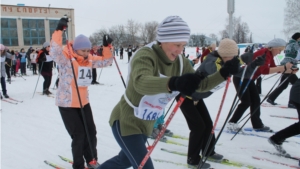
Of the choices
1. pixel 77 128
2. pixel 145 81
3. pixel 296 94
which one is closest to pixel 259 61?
pixel 296 94

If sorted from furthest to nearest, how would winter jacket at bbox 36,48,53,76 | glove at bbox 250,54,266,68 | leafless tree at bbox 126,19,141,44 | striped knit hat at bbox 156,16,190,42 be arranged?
leafless tree at bbox 126,19,141,44 < winter jacket at bbox 36,48,53,76 < glove at bbox 250,54,266,68 < striped knit hat at bbox 156,16,190,42

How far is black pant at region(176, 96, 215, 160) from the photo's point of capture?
10.5ft

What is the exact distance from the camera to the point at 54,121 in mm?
5812

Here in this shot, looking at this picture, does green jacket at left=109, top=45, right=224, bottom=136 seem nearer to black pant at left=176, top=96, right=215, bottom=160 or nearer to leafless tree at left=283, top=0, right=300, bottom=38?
black pant at left=176, top=96, right=215, bottom=160

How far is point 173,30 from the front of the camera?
189 cm

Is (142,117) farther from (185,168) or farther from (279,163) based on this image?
(279,163)

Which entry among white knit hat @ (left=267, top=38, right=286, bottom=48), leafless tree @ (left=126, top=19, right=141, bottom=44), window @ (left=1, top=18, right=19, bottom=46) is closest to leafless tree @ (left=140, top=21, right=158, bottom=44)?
leafless tree @ (left=126, top=19, right=141, bottom=44)

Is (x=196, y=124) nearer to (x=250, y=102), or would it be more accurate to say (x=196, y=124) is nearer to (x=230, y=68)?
(x=230, y=68)

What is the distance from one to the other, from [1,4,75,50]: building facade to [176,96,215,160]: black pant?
3452 centimetres

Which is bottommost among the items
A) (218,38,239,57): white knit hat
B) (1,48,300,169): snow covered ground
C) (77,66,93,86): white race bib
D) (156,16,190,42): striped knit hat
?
(1,48,300,169): snow covered ground

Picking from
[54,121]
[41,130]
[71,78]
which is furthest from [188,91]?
[54,121]

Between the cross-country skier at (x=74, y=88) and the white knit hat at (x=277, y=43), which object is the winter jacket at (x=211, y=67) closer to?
the cross-country skier at (x=74, y=88)

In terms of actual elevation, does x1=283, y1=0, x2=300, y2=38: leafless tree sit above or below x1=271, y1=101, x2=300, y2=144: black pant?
above

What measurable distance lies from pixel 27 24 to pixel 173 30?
131 feet
